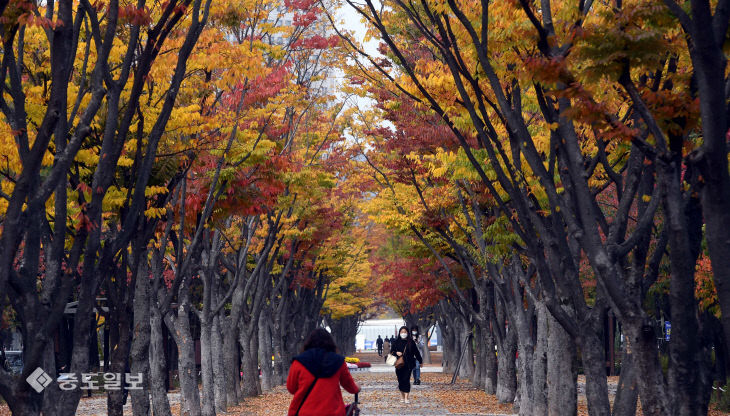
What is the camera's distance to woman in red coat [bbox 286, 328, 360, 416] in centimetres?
791

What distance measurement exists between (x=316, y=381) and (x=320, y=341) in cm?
36

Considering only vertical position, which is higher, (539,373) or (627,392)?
(627,392)

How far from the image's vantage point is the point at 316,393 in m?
7.93

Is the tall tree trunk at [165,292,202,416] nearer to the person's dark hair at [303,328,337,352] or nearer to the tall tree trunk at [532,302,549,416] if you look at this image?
the tall tree trunk at [532,302,549,416]

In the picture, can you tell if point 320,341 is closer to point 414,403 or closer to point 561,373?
point 561,373

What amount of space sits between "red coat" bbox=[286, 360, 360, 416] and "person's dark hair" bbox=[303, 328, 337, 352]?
0.19 metres

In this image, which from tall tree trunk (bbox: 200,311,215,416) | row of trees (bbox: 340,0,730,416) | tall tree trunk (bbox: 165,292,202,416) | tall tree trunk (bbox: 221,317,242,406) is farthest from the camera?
tall tree trunk (bbox: 221,317,242,406)

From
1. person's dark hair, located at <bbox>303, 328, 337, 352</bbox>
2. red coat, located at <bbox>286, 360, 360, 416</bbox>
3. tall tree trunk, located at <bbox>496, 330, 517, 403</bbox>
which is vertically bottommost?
tall tree trunk, located at <bbox>496, 330, 517, 403</bbox>

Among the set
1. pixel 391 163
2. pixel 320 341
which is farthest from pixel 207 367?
pixel 320 341

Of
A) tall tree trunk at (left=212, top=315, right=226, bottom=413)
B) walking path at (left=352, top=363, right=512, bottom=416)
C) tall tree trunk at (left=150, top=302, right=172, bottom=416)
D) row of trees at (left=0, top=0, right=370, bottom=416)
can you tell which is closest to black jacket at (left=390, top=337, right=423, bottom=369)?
walking path at (left=352, top=363, right=512, bottom=416)

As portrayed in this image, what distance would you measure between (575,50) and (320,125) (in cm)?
1882

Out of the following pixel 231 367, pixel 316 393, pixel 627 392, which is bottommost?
pixel 231 367

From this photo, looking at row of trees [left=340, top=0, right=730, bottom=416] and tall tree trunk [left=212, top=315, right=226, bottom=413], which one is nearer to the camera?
row of trees [left=340, top=0, right=730, bottom=416]

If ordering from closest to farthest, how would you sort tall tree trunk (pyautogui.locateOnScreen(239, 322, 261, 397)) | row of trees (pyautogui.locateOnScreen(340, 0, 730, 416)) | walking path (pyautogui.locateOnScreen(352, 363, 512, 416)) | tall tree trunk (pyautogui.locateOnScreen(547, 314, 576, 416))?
row of trees (pyautogui.locateOnScreen(340, 0, 730, 416)), tall tree trunk (pyautogui.locateOnScreen(547, 314, 576, 416)), walking path (pyautogui.locateOnScreen(352, 363, 512, 416)), tall tree trunk (pyautogui.locateOnScreen(239, 322, 261, 397))
